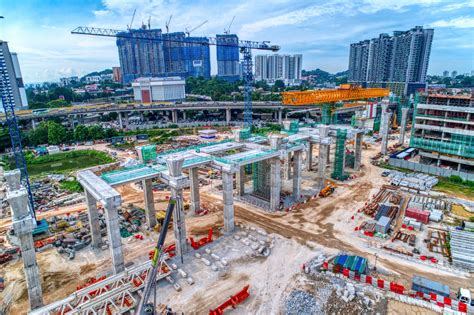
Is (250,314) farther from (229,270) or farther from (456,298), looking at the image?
(456,298)

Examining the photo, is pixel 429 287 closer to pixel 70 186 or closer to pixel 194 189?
pixel 194 189

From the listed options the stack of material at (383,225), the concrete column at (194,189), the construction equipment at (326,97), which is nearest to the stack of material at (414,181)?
the stack of material at (383,225)

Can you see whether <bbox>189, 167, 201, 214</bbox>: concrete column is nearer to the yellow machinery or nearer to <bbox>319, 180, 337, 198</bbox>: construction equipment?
<bbox>319, 180, 337, 198</bbox>: construction equipment

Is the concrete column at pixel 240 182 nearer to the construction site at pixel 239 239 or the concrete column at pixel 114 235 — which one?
the construction site at pixel 239 239

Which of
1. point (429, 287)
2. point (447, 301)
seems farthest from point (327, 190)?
point (447, 301)

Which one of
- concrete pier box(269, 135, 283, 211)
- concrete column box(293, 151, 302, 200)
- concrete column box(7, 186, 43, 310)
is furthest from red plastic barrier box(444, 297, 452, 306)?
concrete column box(7, 186, 43, 310)

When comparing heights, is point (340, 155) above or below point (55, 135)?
above
